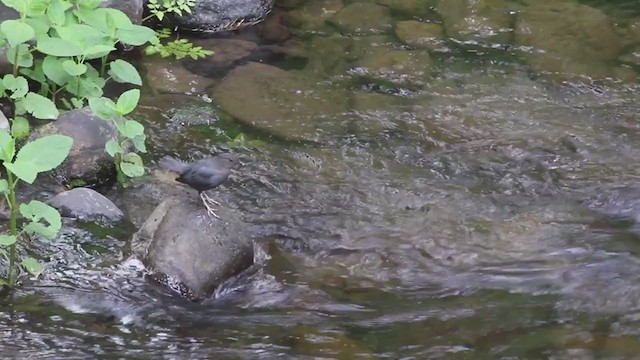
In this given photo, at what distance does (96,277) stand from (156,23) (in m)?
3.65

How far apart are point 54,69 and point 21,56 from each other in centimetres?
22

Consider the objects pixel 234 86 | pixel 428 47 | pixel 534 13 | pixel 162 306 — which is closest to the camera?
pixel 162 306

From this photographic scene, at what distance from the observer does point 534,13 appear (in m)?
7.45

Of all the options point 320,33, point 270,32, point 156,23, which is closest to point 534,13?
point 320,33

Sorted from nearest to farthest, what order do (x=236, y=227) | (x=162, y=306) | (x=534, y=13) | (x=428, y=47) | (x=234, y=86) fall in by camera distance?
(x=162, y=306) < (x=236, y=227) < (x=234, y=86) < (x=428, y=47) < (x=534, y=13)

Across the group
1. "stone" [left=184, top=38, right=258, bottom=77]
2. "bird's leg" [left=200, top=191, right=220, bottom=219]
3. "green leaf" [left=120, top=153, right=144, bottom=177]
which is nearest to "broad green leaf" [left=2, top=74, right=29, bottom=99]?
"green leaf" [left=120, top=153, right=144, bottom=177]

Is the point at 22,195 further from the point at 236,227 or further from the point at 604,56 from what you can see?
the point at 604,56

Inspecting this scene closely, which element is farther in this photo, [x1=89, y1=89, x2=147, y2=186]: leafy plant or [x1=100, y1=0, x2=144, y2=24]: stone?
[x1=100, y1=0, x2=144, y2=24]: stone

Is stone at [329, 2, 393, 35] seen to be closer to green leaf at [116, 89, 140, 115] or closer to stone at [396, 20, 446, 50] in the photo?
stone at [396, 20, 446, 50]

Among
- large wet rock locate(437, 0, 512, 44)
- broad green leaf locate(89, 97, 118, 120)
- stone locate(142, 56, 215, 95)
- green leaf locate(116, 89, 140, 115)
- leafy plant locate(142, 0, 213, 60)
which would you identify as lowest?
stone locate(142, 56, 215, 95)

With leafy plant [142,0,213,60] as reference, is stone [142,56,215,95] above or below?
below

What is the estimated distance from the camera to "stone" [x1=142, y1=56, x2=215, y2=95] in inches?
244

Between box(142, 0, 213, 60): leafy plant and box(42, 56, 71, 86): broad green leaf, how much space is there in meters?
1.81

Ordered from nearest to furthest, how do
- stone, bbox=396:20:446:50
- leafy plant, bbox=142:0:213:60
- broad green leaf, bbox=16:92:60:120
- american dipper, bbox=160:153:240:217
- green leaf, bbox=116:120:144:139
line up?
american dipper, bbox=160:153:240:217 → green leaf, bbox=116:120:144:139 → broad green leaf, bbox=16:92:60:120 → leafy plant, bbox=142:0:213:60 → stone, bbox=396:20:446:50
